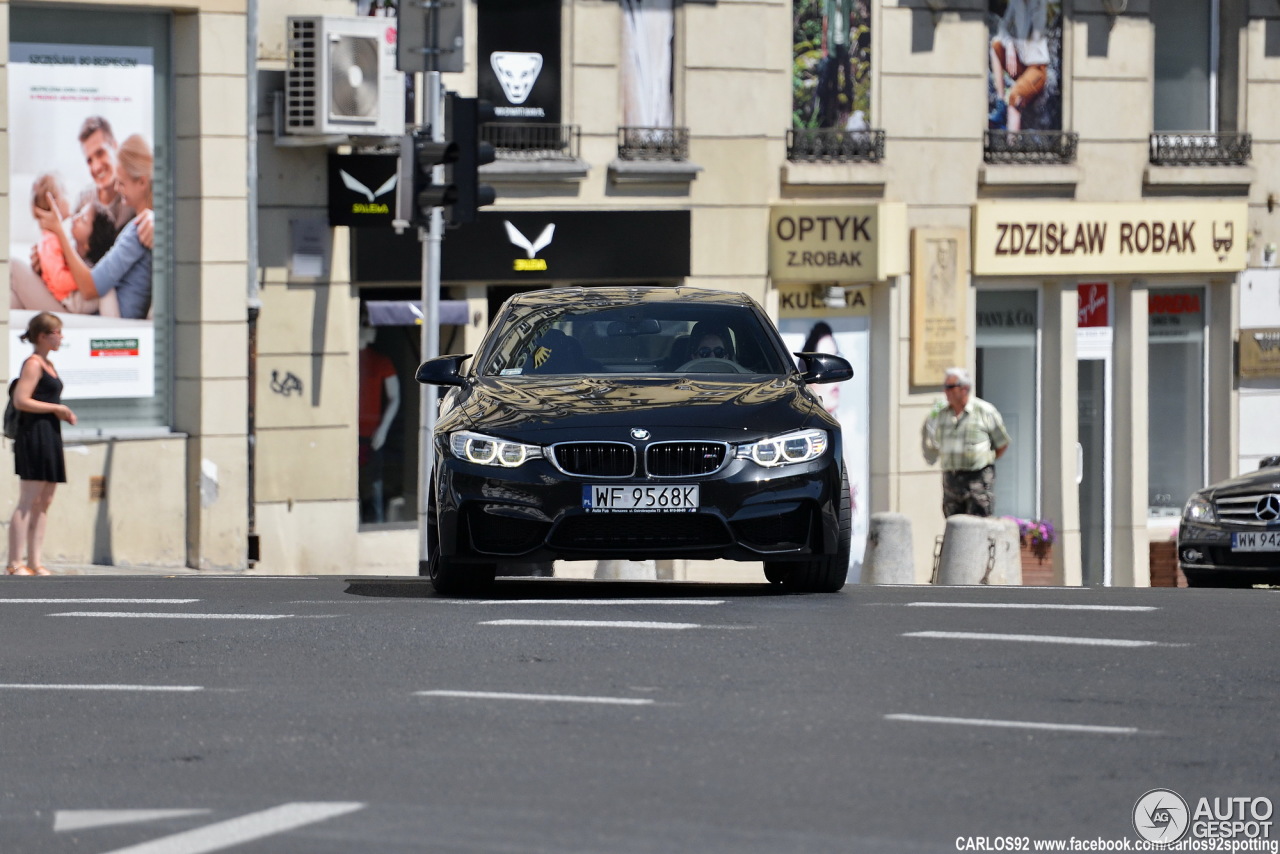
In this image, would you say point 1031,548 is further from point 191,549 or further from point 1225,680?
point 1225,680

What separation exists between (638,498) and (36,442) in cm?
667

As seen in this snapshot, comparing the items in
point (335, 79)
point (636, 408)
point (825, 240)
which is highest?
point (335, 79)

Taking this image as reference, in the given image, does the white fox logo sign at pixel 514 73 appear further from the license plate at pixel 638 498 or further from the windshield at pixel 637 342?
the license plate at pixel 638 498

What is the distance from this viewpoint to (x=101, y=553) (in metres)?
19.3

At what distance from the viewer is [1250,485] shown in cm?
1566

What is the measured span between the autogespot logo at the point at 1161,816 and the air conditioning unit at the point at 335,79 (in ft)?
49.8

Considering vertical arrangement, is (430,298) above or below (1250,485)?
above

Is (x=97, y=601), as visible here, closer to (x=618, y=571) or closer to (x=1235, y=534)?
(x=618, y=571)

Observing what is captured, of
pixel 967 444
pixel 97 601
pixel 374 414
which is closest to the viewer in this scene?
pixel 97 601

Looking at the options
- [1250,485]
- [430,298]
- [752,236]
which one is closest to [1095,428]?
[752,236]

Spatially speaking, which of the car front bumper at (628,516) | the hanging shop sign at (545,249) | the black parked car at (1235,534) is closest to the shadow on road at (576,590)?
the car front bumper at (628,516)

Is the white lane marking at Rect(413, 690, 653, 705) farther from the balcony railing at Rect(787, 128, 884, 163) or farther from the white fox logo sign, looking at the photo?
the balcony railing at Rect(787, 128, 884, 163)

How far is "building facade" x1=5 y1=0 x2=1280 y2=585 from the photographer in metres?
19.8

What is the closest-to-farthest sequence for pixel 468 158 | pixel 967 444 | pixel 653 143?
pixel 468 158, pixel 967 444, pixel 653 143
